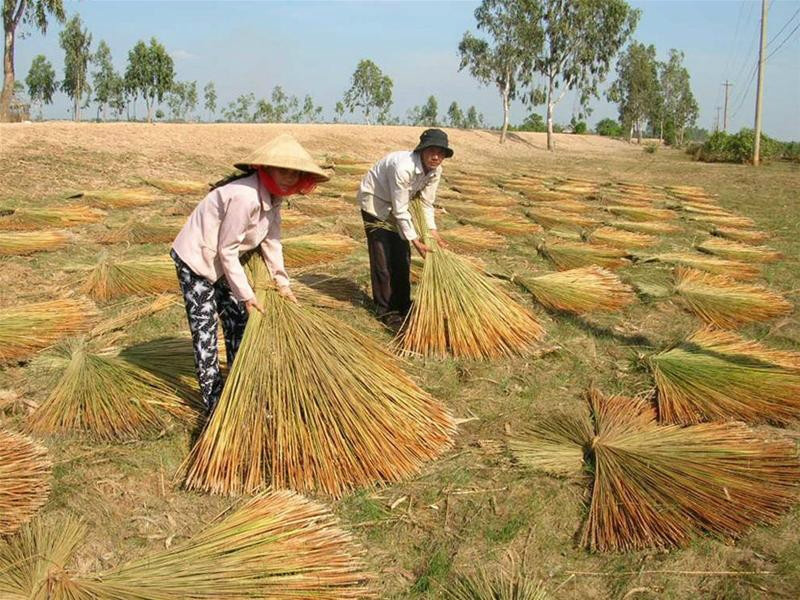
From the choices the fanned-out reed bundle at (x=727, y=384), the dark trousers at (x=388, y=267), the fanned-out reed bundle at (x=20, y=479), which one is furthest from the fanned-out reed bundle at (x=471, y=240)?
the fanned-out reed bundle at (x=20, y=479)

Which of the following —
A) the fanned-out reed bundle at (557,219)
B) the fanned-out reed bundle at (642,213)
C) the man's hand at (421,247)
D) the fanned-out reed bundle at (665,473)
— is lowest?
the fanned-out reed bundle at (665,473)

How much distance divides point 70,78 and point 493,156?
2182cm

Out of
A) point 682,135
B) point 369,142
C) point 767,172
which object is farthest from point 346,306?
point 682,135

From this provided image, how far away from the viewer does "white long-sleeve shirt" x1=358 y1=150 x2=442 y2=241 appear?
3121mm

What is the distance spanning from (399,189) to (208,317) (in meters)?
1.29

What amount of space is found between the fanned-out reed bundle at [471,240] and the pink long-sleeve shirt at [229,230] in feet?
9.80

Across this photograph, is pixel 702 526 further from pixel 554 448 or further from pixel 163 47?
pixel 163 47

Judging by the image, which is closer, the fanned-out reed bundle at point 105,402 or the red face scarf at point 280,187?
the red face scarf at point 280,187

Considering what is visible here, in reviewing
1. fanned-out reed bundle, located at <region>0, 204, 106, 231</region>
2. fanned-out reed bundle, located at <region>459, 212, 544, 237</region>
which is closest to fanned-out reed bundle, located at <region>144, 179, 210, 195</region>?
fanned-out reed bundle, located at <region>0, 204, 106, 231</region>

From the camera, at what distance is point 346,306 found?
3572mm

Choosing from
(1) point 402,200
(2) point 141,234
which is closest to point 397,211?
(1) point 402,200

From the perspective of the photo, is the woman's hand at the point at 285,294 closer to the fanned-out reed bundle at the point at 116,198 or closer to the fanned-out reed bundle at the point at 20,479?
the fanned-out reed bundle at the point at 20,479

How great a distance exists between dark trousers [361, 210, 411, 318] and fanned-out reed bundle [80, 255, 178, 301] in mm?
1210

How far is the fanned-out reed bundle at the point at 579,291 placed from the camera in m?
3.67
